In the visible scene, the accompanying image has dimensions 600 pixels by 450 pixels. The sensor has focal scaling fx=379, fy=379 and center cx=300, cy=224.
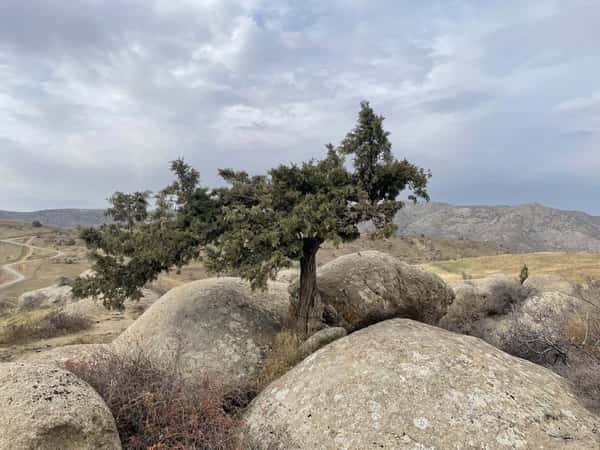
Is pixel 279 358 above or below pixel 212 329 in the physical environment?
below

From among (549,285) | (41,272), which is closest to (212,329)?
(549,285)

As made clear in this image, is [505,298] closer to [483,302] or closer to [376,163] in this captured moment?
[483,302]

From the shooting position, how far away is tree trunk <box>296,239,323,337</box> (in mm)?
11430

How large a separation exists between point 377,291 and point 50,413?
10191 millimetres

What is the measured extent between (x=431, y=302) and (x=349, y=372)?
7.74 metres

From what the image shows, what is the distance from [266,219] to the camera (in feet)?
34.5

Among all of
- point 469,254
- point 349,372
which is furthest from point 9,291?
point 469,254

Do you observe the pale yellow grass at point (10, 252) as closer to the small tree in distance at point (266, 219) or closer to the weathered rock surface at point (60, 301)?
the weathered rock surface at point (60, 301)

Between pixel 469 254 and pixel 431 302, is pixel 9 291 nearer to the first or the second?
pixel 431 302

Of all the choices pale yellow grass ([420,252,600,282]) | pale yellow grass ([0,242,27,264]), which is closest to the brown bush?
pale yellow grass ([420,252,600,282])

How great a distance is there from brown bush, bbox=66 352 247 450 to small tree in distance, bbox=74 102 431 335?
334cm

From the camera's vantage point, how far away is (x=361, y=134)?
450 inches

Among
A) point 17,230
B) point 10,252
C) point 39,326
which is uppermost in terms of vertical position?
point 17,230

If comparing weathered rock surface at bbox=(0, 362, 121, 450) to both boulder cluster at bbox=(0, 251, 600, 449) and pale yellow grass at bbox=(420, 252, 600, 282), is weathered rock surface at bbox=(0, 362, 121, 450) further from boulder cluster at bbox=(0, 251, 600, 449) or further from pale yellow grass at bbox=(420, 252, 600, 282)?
pale yellow grass at bbox=(420, 252, 600, 282)
